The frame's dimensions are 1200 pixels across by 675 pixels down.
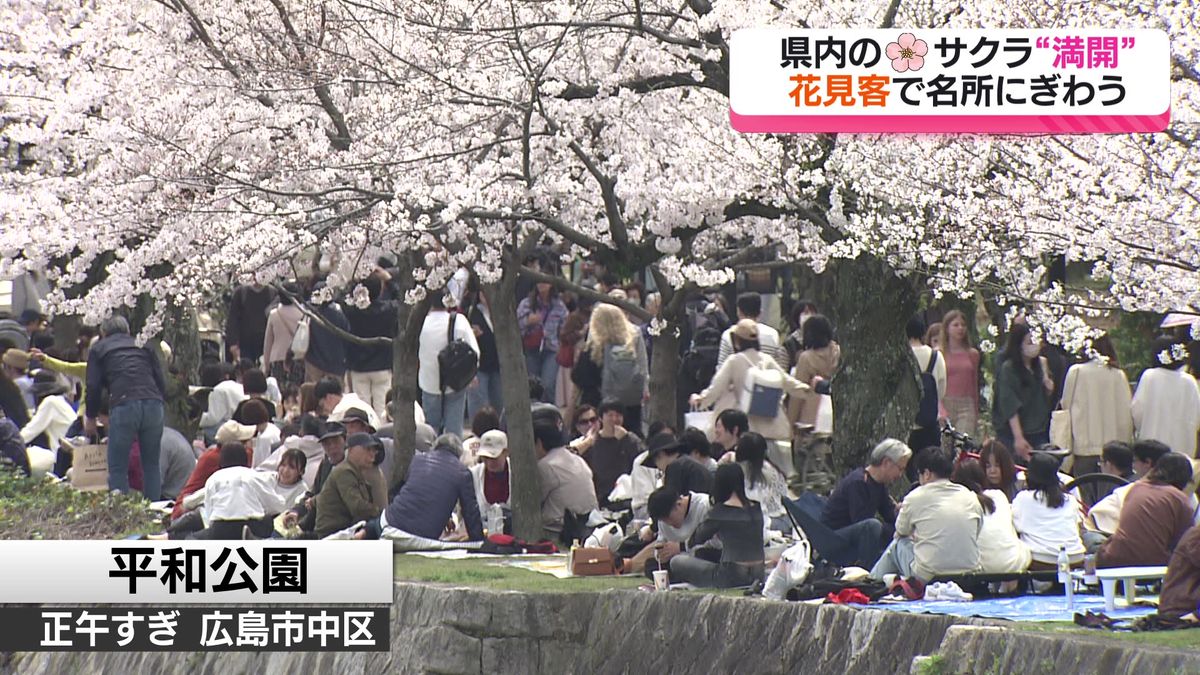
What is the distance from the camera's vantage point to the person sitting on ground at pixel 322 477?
52.4 ft

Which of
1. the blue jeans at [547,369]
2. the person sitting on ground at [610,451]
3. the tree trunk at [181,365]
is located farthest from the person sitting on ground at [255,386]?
the person sitting on ground at [610,451]

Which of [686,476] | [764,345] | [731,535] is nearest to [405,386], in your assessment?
[764,345]

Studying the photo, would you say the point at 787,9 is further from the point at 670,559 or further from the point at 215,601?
the point at 215,601

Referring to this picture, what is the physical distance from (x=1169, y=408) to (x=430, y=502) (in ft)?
18.8

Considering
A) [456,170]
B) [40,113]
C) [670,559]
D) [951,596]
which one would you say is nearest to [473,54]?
[456,170]

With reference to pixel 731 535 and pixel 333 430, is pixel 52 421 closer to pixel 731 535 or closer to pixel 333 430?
pixel 333 430

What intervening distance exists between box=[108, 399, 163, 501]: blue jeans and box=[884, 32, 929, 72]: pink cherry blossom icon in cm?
856

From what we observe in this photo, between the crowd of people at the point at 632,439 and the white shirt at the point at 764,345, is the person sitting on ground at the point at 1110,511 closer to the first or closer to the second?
the crowd of people at the point at 632,439

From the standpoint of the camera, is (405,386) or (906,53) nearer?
(906,53)

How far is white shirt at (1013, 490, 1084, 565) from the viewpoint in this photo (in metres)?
12.8

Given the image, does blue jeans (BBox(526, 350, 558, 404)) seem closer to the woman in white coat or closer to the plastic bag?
the woman in white coat

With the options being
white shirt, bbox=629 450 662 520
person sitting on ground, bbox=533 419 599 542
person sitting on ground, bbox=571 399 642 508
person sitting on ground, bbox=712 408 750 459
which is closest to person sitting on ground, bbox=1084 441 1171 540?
person sitting on ground, bbox=712 408 750 459

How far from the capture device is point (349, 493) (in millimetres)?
15695

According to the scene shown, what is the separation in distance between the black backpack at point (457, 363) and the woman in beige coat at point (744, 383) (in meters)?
2.96
